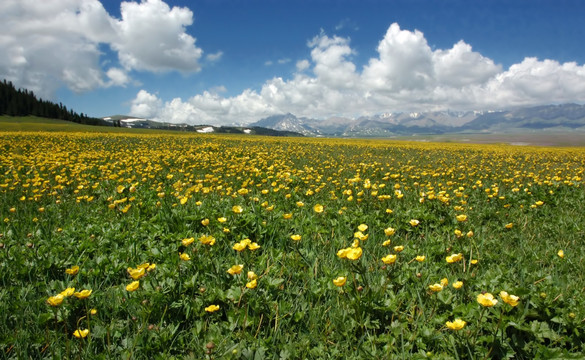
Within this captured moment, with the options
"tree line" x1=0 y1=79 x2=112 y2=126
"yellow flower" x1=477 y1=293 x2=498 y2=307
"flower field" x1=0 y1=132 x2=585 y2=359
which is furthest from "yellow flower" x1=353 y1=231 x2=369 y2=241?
"tree line" x1=0 y1=79 x2=112 y2=126

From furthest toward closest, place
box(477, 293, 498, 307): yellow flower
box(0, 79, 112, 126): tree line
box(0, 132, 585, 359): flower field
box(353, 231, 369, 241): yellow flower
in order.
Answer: box(0, 79, 112, 126): tree line < box(353, 231, 369, 241): yellow flower < box(0, 132, 585, 359): flower field < box(477, 293, 498, 307): yellow flower

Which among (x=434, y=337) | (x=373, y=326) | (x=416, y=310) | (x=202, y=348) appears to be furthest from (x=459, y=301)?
(x=202, y=348)

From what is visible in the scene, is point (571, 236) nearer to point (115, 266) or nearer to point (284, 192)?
point (284, 192)

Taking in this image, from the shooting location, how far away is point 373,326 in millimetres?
2006

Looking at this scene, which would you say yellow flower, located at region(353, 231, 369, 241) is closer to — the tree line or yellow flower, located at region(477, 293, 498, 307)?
yellow flower, located at region(477, 293, 498, 307)

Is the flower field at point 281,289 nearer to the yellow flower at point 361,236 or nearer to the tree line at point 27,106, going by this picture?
the yellow flower at point 361,236

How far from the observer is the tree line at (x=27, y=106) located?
8650 cm

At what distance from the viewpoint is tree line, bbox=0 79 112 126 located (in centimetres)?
8650

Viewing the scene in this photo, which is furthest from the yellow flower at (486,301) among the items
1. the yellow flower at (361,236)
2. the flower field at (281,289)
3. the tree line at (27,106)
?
the tree line at (27,106)

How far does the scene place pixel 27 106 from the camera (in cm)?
8969

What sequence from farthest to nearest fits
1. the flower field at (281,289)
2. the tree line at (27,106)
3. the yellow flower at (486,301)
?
1. the tree line at (27,106)
2. the flower field at (281,289)
3. the yellow flower at (486,301)

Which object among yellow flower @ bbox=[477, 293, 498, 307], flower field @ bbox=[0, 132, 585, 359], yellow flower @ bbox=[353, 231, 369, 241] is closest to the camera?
yellow flower @ bbox=[477, 293, 498, 307]

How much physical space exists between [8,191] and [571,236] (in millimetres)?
9711

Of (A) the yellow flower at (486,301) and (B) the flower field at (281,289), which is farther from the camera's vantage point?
(B) the flower field at (281,289)
